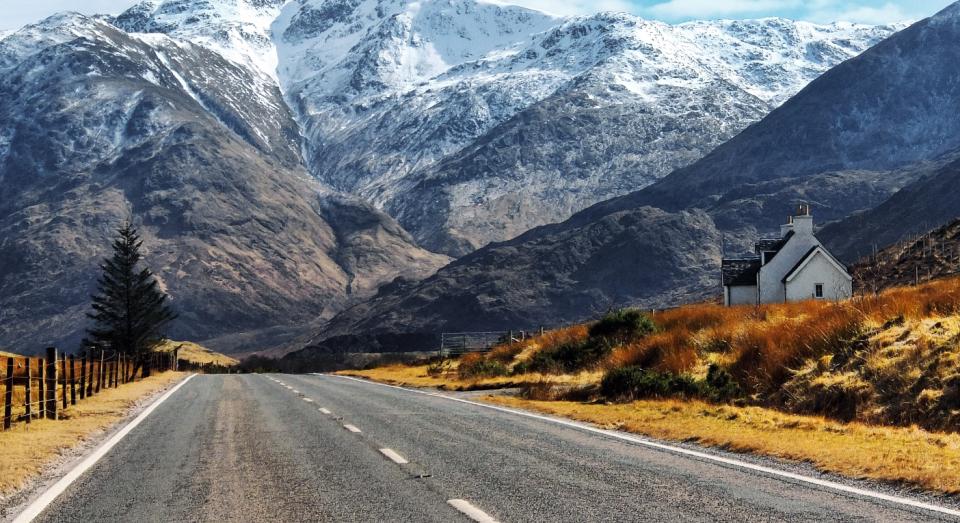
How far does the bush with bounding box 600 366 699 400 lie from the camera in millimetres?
22438

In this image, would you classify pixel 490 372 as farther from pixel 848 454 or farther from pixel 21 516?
pixel 21 516

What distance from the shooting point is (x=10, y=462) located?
44.0 ft

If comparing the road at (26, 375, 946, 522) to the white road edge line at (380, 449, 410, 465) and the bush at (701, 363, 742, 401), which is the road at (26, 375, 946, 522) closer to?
the white road edge line at (380, 449, 410, 465)

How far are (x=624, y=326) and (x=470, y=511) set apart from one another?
2533 centimetres

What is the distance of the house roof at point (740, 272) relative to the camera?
58750 millimetres

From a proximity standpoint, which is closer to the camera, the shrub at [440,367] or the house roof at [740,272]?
the shrub at [440,367]

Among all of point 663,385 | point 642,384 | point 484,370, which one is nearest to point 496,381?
point 484,370

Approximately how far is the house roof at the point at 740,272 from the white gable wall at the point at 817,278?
2.93 m

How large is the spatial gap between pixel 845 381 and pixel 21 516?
1408cm

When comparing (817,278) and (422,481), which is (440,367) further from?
(422,481)

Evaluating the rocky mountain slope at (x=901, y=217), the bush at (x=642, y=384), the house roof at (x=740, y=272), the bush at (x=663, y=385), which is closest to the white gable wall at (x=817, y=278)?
the house roof at (x=740, y=272)

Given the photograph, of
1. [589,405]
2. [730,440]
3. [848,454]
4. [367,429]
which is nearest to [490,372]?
[589,405]

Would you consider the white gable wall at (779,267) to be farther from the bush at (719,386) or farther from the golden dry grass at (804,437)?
the golden dry grass at (804,437)

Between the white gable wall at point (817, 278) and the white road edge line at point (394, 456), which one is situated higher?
the white gable wall at point (817, 278)
